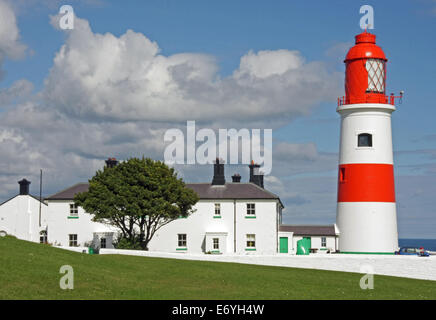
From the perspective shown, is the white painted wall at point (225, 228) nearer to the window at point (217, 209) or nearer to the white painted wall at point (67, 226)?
the window at point (217, 209)

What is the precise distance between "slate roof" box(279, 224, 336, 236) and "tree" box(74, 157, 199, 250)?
10.6 metres

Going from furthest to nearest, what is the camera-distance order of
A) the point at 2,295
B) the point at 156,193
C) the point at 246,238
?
1. the point at 246,238
2. the point at 156,193
3. the point at 2,295

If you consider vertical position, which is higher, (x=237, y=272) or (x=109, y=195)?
(x=109, y=195)

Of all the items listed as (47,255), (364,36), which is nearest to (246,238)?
(364,36)

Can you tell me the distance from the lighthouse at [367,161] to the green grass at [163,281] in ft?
15.8

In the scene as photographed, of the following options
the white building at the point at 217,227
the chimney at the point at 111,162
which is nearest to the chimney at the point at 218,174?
the white building at the point at 217,227

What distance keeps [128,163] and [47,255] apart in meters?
18.7

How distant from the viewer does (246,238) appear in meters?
56.5

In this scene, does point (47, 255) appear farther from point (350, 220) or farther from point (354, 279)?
point (350, 220)

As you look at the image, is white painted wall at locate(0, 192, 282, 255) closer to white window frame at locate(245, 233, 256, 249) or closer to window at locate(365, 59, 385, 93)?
white window frame at locate(245, 233, 256, 249)

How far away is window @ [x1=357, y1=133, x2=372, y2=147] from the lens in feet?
140

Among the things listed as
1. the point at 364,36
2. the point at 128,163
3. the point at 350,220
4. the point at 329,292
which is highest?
the point at 364,36

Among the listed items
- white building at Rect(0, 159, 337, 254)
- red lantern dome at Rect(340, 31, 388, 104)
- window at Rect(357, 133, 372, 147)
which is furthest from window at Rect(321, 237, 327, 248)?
red lantern dome at Rect(340, 31, 388, 104)

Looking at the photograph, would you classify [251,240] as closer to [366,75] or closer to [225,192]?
[225,192]
